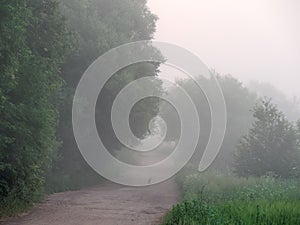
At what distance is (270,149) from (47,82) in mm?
17746

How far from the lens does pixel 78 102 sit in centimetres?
2441

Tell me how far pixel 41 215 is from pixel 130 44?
18.5 meters

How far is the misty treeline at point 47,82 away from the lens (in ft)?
42.5

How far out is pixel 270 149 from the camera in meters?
27.2

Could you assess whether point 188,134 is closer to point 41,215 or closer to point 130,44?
point 130,44

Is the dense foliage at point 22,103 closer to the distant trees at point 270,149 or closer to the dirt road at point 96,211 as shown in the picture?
the dirt road at point 96,211

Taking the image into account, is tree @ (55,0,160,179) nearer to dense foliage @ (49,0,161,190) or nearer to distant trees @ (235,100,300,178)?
dense foliage @ (49,0,161,190)

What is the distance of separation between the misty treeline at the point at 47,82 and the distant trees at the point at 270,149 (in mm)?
8278

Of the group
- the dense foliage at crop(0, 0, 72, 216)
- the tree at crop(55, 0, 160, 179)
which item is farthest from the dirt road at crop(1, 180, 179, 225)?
the tree at crop(55, 0, 160, 179)

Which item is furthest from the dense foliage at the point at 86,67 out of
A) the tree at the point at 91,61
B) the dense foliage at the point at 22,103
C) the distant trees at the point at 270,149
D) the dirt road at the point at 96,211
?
the distant trees at the point at 270,149

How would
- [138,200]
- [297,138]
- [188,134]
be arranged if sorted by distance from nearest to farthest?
[138,200], [297,138], [188,134]

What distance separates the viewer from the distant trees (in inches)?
1055

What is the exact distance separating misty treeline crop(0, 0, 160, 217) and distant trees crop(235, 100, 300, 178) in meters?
8.28

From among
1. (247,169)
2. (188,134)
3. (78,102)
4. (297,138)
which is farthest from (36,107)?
(188,134)
